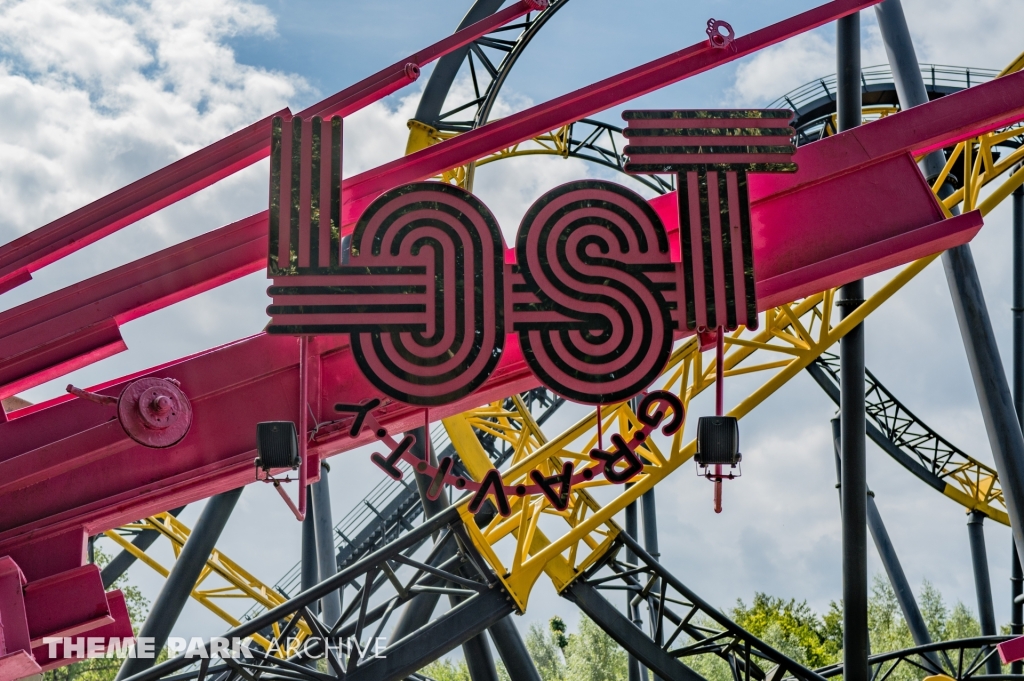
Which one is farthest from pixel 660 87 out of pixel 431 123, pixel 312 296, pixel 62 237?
pixel 431 123

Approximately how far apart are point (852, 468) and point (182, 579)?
4.85 meters

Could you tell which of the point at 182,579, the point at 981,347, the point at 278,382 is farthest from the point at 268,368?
the point at 981,347

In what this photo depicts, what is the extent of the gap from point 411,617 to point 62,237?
4.17 metres

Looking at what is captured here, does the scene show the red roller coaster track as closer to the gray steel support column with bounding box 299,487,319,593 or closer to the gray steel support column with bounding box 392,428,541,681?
the gray steel support column with bounding box 392,428,541,681

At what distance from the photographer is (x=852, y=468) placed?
6.81 metres

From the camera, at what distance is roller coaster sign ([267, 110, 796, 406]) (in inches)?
176

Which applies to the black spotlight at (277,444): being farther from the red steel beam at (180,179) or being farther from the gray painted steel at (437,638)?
the gray painted steel at (437,638)

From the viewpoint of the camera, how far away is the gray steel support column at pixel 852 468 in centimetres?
683

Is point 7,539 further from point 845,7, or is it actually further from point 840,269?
point 845,7

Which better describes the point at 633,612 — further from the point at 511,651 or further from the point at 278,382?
the point at 278,382

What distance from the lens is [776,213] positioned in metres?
5.14

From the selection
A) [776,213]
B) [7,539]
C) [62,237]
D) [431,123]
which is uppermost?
[431,123]

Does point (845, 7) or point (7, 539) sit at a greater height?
point (845, 7)

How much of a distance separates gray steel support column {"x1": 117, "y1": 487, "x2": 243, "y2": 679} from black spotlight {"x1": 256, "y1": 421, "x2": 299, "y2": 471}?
3288 mm
